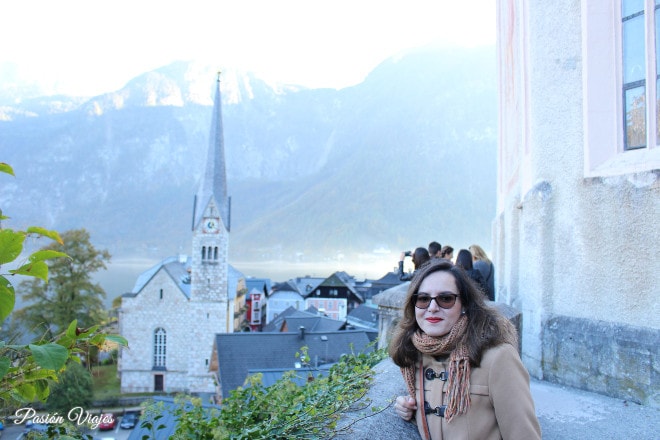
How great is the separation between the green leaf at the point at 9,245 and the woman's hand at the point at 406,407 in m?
1.78

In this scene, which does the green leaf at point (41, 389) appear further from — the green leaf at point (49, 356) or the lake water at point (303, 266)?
the lake water at point (303, 266)

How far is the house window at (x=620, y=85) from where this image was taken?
415 centimetres

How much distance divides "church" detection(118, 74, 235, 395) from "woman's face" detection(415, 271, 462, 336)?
34994 mm

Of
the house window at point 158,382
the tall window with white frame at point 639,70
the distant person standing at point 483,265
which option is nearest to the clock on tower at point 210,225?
the house window at point 158,382

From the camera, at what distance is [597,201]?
432cm

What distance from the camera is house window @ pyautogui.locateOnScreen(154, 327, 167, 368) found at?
118ft

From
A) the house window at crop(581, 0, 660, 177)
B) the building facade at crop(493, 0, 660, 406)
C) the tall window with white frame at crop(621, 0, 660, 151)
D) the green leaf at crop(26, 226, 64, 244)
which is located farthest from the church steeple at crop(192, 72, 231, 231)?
the green leaf at crop(26, 226, 64, 244)

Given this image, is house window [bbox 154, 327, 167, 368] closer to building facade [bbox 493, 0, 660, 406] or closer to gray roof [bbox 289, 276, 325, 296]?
gray roof [bbox 289, 276, 325, 296]

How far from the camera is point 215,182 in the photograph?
134 feet

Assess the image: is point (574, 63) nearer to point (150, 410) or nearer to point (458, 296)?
point (458, 296)

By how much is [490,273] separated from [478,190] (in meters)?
173

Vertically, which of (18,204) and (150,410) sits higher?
(18,204)

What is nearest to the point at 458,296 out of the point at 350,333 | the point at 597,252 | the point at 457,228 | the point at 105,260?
the point at 597,252

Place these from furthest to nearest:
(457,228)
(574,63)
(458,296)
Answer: (457,228), (574,63), (458,296)
